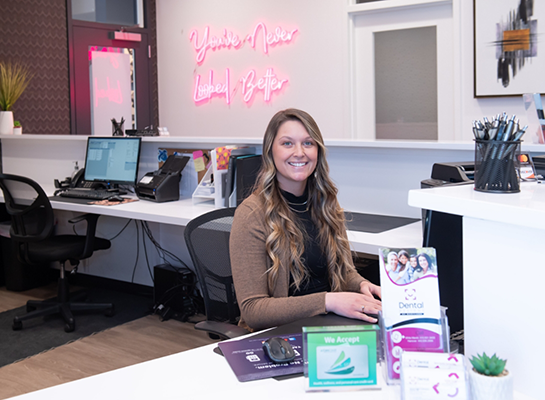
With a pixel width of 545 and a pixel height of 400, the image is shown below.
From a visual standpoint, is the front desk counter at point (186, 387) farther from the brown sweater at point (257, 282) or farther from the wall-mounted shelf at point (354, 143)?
the wall-mounted shelf at point (354, 143)

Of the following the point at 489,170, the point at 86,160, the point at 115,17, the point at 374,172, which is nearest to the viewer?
the point at 489,170

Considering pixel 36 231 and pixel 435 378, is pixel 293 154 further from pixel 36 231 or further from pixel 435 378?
pixel 36 231

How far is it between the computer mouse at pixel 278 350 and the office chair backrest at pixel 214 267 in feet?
2.39

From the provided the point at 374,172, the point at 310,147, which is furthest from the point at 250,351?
the point at 374,172

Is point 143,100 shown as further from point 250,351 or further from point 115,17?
point 250,351

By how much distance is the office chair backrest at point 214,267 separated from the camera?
1.95 m

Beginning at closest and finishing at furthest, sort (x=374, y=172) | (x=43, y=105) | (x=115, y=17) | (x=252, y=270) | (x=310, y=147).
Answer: (x=252, y=270) → (x=310, y=147) → (x=374, y=172) → (x=43, y=105) → (x=115, y=17)

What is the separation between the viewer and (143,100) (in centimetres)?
611

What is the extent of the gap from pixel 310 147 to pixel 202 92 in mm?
4107

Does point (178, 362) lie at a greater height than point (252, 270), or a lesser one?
lesser

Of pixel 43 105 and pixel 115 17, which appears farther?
pixel 115 17

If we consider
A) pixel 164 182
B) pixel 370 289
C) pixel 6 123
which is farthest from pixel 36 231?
pixel 370 289

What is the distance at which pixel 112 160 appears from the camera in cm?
381

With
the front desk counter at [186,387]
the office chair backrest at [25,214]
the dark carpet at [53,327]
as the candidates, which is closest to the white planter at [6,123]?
the office chair backrest at [25,214]
